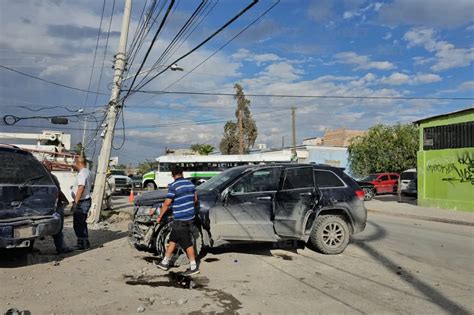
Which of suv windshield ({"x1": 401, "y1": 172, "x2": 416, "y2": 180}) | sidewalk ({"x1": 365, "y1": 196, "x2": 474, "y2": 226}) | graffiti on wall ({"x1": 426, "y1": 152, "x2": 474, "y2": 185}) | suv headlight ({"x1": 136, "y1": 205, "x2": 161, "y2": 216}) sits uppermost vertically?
graffiti on wall ({"x1": 426, "y1": 152, "x2": 474, "y2": 185})

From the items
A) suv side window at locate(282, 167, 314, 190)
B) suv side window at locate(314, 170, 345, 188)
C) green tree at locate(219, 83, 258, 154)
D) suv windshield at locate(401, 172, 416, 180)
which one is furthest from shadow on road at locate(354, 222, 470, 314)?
green tree at locate(219, 83, 258, 154)

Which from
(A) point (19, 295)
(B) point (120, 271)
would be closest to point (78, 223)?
(B) point (120, 271)

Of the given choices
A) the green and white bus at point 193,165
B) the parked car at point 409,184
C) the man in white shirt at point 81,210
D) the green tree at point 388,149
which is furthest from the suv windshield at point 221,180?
the green tree at point 388,149

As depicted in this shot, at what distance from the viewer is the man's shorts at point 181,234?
6.93m

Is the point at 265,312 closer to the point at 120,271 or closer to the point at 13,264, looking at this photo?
the point at 120,271

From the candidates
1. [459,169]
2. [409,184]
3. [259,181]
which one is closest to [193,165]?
[409,184]

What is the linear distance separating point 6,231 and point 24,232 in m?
0.27

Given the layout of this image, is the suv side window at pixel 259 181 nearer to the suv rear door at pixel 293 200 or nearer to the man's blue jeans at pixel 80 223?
the suv rear door at pixel 293 200

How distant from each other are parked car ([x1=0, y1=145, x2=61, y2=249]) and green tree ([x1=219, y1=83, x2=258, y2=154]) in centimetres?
4561

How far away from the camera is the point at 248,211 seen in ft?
25.7

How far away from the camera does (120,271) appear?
6.89 m

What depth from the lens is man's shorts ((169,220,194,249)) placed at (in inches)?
273

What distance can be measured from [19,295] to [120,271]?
A: 1601 mm

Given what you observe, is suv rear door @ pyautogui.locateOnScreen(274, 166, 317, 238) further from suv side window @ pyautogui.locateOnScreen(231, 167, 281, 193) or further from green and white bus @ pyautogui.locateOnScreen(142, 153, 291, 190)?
green and white bus @ pyautogui.locateOnScreen(142, 153, 291, 190)
